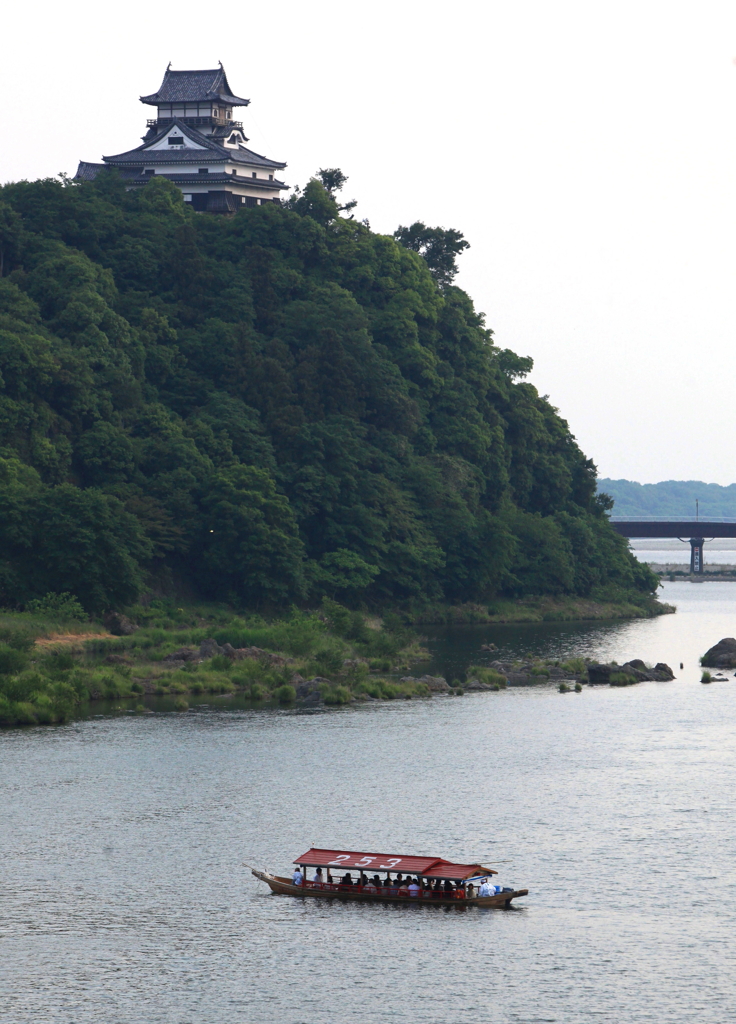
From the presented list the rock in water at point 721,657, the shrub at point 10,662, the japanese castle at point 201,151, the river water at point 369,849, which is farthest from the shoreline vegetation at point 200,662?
the japanese castle at point 201,151

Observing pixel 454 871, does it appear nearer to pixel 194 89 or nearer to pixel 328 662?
pixel 328 662

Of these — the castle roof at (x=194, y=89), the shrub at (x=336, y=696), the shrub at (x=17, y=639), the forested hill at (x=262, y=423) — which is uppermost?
the castle roof at (x=194, y=89)

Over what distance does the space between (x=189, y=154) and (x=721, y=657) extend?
7529cm

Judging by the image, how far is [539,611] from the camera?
418 ft

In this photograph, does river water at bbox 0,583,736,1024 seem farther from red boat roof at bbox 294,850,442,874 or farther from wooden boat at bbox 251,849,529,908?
red boat roof at bbox 294,850,442,874

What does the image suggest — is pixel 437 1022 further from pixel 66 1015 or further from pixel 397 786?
pixel 397 786

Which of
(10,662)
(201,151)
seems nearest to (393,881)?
(10,662)

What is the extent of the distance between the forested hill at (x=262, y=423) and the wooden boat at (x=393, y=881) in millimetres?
51854

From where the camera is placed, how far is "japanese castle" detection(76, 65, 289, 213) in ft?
452

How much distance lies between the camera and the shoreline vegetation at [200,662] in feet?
235

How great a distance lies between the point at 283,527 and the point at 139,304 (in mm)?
29096

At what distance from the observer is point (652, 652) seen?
99.8 metres

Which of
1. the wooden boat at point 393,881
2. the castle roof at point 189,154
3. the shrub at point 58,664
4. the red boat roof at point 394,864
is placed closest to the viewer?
the wooden boat at point 393,881

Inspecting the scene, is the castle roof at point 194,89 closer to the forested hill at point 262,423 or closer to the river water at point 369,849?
the forested hill at point 262,423
